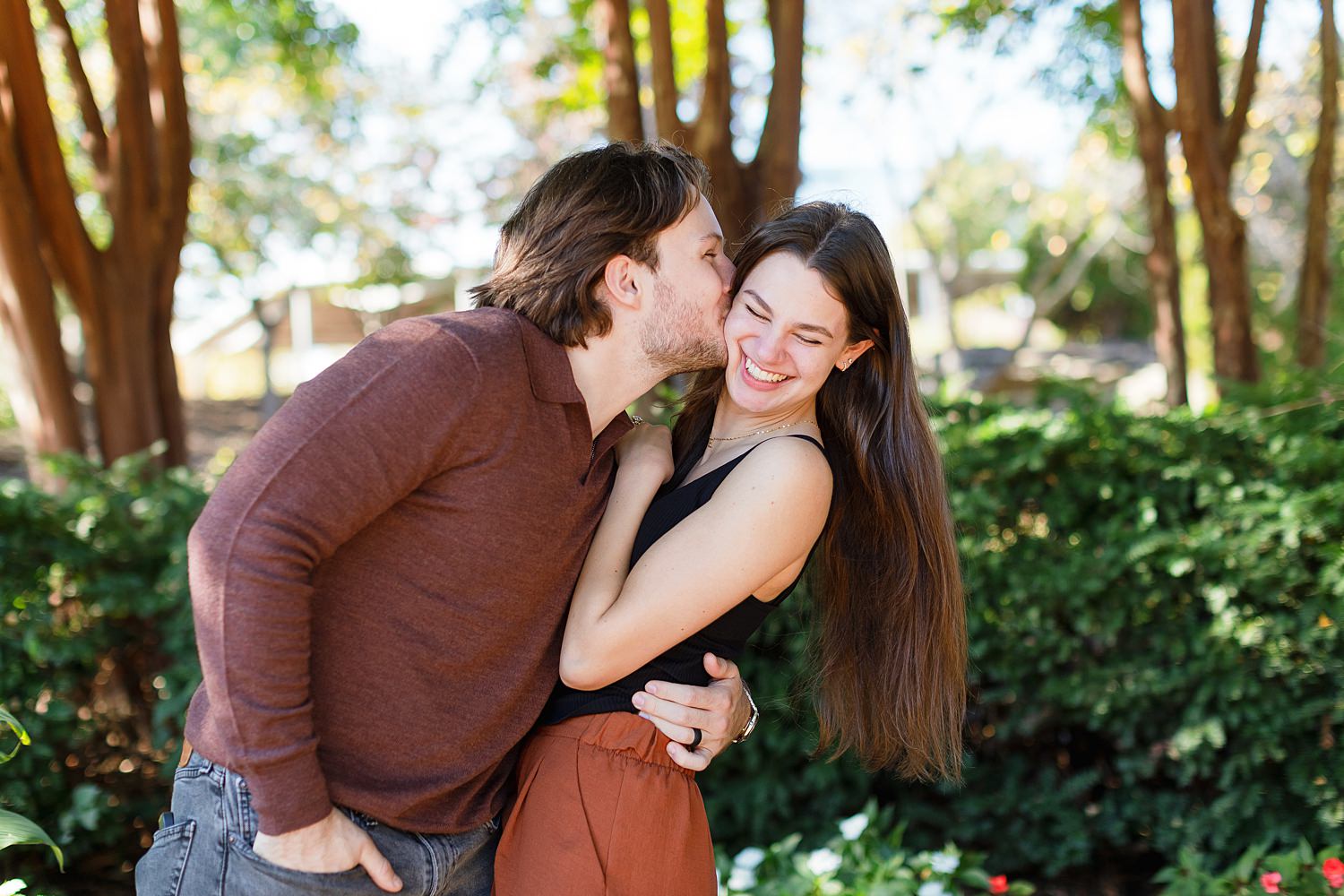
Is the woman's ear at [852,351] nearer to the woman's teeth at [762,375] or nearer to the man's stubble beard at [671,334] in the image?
the woman's teeth at [762,375]

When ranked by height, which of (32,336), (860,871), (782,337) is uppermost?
(782,337)

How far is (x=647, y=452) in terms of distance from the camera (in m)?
2.34

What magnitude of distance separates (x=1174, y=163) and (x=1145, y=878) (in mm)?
10045

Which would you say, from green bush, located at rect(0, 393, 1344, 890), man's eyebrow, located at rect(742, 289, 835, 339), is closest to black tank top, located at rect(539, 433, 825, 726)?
man's eyebrow, located at rect(742, 289, 835, 339)

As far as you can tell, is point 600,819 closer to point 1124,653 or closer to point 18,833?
point 18,833

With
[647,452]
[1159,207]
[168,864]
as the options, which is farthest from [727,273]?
[1159,207]

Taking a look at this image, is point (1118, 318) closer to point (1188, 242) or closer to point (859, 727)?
point (1188, 242)

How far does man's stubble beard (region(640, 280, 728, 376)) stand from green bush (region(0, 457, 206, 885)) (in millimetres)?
2358

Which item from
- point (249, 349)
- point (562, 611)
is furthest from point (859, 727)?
point (249, 349)

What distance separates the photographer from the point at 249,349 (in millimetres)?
22016

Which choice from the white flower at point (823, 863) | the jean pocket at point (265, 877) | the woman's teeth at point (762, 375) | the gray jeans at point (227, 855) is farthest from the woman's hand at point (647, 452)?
the white flower at point (823, 863)

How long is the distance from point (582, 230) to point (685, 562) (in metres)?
0.66

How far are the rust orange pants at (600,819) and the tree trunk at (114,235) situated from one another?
147 inches

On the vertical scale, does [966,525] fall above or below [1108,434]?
below
